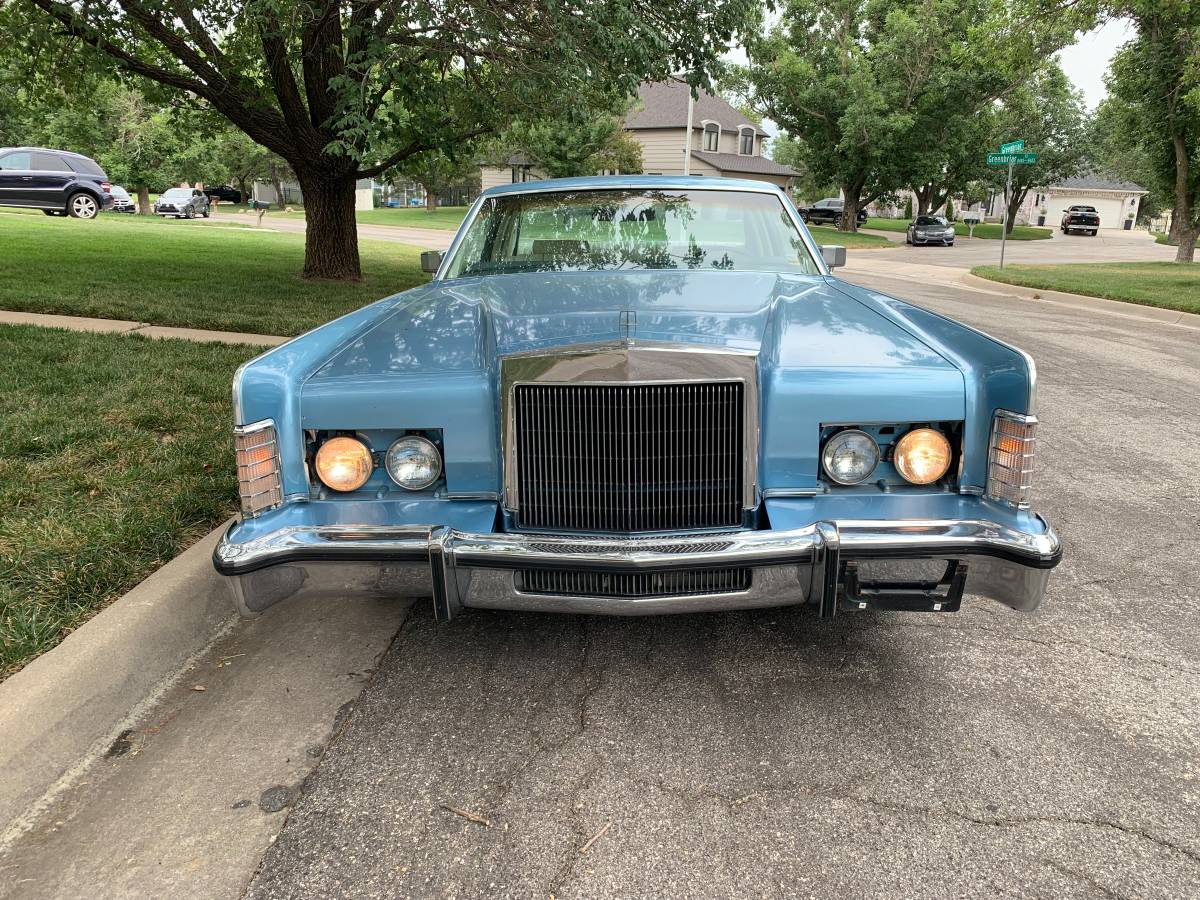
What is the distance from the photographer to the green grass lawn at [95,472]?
292 centimetres

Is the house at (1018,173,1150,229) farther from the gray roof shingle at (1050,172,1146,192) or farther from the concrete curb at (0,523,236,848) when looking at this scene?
the concrete curb at (0,523,236,848)

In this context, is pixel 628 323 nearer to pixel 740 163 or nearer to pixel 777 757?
pixel 777 757

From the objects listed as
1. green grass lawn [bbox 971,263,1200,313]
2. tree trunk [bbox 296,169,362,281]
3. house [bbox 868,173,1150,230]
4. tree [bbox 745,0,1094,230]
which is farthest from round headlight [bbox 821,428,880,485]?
house [bbox 868,173,1150,230]

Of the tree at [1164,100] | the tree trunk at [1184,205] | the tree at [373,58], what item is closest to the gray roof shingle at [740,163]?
the tree at [1164,100]

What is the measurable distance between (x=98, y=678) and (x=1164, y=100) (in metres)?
25.9

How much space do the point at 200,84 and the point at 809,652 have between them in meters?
11.2

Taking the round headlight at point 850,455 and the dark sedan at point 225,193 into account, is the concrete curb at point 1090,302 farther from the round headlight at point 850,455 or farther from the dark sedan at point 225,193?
the dark sedan at point 225,193

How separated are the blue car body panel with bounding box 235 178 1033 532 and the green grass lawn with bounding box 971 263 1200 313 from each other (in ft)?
43.0

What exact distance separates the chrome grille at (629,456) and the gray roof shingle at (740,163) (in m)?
50.4

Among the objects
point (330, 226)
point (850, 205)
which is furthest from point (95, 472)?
point (850, 205)

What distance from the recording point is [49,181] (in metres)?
24.0

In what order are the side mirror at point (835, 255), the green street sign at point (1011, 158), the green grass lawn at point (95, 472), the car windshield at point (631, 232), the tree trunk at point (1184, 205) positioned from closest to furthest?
the green grass lawn at point (95, 472) → the car windshield at point (631, 232) → the side mirror at point (835, 255) → the green street sign at point (1011, 158) → the tree trunk at point (1184, 205)

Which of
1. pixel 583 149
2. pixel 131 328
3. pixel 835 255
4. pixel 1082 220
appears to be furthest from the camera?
pixel 1082 220

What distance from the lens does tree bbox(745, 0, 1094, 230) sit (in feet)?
115
